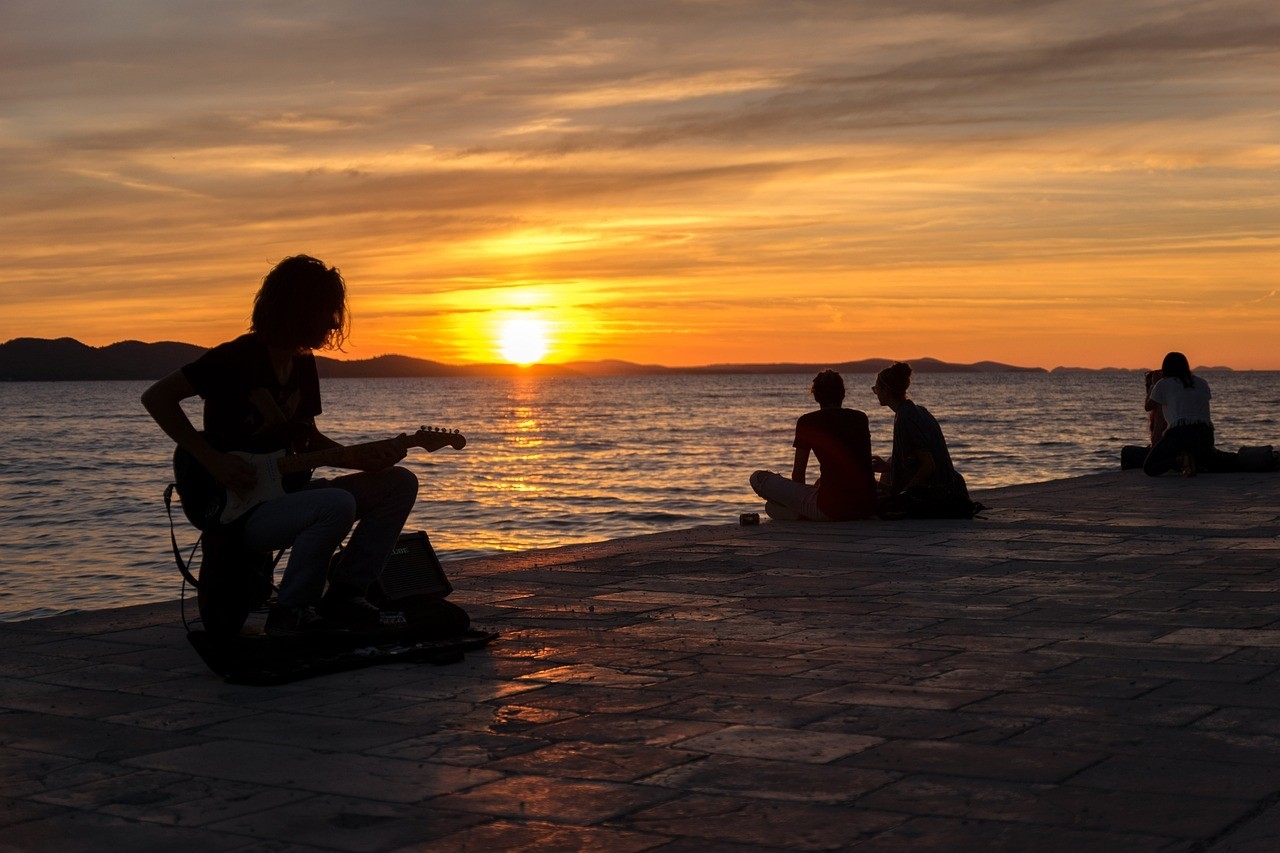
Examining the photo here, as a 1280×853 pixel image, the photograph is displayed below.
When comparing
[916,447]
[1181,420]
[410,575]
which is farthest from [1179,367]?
[410,575]

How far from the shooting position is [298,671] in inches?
200

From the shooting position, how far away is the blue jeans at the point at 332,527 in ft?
17.3

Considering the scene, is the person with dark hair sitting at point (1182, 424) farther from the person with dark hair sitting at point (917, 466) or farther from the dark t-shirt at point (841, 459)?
the dark t-shirt at point (841, 459)

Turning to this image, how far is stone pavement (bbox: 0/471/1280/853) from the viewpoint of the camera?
3354 millimetres

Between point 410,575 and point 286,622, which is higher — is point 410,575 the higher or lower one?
the higher one

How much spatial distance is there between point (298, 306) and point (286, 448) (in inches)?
22.3

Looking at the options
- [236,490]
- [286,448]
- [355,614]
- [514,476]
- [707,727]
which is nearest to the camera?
[707,727]

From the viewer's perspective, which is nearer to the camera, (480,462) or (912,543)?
(912,543)

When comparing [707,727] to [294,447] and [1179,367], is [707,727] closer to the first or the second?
[294,447]

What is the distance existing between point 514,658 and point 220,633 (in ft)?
3.65

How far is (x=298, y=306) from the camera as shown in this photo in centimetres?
538

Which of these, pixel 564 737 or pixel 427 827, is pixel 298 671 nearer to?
pixel 564 737

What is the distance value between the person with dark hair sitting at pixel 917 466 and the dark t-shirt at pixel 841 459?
264mm

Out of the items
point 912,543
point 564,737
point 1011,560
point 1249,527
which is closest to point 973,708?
point 564,737
